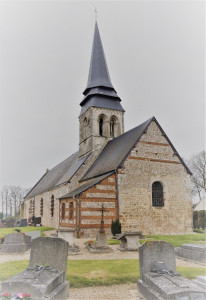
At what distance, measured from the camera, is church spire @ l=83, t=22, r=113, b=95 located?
27.5m

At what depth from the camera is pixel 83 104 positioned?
2834cm

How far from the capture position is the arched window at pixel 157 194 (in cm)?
1847

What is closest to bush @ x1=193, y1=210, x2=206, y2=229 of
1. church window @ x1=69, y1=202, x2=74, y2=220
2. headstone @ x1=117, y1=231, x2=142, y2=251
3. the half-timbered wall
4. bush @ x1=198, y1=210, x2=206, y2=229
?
bush @ x1=198, y1=210, x2=206, y2=229

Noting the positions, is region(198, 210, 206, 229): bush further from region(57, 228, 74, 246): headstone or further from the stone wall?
region(57, 228, 74, 246): headstone

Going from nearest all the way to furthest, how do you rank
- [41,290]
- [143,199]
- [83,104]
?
[41,290], [143,199], [83,104]

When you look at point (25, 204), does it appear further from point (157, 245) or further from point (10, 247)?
point (157, 245)

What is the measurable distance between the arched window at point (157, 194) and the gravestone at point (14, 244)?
31.9 feet

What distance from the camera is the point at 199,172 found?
3731cm

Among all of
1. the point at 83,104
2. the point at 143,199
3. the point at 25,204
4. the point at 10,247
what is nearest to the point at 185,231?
the point at 143,199

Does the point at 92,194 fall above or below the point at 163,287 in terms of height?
above

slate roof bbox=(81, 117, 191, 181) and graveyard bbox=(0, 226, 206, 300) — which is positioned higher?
slate roof bbox=(81, 117, 191, 181)

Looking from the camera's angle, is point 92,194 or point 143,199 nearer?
point 92,194

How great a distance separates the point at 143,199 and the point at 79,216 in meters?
4.84

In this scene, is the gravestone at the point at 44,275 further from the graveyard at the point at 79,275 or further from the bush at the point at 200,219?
the bush at the point at 200,219
